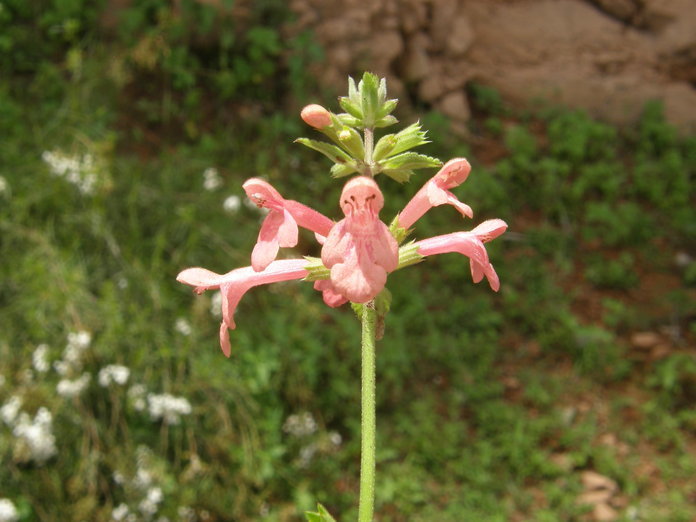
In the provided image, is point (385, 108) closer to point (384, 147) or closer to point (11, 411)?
point (384, 147)

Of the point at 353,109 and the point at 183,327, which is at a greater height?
the point at 353,109

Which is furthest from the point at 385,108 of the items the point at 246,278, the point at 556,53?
the point at 556,53

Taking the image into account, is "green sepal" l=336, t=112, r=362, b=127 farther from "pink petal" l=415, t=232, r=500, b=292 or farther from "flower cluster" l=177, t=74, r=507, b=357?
"pink petal" l=415, t=232, r=500, b=292

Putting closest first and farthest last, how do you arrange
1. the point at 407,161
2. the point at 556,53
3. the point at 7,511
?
1. the point at 407,161
2. the point at 7,511
3. the point at 556,53

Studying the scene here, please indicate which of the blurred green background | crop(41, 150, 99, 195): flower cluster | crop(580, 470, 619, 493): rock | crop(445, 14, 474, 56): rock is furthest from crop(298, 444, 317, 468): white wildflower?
crop(445, 14, 474, 56): rock

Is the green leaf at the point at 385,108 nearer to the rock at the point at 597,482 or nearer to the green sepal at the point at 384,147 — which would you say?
the green sepal at the point at 384,147

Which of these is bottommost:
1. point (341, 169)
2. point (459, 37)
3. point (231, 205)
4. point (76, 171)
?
point (459, 37)
